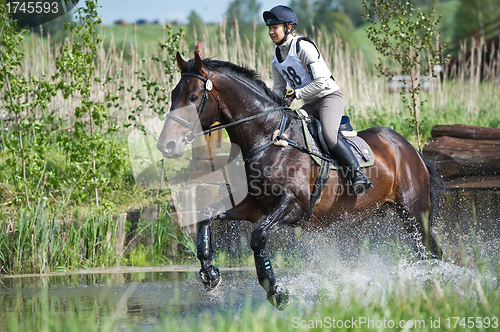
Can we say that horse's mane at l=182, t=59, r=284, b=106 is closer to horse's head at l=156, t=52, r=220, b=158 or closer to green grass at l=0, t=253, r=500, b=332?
horse's head at l=156, t=52, r=220, b=158

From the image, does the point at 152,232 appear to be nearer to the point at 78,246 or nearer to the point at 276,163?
the point at 78,246

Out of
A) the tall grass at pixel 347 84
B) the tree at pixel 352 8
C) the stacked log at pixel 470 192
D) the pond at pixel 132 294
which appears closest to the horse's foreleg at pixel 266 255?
the pond at pixel 132 294

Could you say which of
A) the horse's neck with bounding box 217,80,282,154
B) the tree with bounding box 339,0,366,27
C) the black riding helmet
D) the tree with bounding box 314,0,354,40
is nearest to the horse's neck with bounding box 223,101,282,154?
the horse's neck with bounding box 217,80,282,154

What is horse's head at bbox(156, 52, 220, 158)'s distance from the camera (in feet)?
12.5

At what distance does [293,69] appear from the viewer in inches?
181

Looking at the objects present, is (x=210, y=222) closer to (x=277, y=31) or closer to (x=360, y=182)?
(x=360, y=182)

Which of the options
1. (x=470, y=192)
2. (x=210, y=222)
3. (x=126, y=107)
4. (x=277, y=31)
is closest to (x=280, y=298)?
(x=210, y=222)

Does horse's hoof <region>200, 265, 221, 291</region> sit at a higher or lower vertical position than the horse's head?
lower

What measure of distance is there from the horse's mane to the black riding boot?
0.67 m

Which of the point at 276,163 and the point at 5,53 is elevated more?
the point at 5,53

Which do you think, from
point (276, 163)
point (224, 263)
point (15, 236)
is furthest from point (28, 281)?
point (276, 163)

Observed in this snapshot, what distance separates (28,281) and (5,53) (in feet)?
9.14

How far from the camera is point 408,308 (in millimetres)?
3158

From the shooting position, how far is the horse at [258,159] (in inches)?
154
